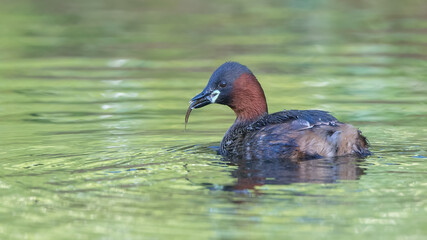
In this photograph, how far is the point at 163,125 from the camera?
424 inches

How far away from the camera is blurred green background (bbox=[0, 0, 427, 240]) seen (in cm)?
639

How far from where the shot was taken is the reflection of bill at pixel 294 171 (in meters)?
7.41

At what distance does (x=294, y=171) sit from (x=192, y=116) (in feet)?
12.7

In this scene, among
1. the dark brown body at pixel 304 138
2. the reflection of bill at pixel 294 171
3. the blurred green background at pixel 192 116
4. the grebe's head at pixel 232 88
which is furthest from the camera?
the grebe's head at pixel 232 88

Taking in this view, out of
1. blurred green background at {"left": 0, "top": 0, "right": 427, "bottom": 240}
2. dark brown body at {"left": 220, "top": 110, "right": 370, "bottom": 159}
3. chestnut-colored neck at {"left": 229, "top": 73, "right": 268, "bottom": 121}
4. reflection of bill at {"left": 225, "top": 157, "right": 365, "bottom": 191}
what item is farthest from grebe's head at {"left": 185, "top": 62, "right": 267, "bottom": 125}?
reflection of bill at {"left": 225, "top": 157, "right": 365, "bottom": 191}

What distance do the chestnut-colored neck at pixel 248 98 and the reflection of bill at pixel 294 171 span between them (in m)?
1.13

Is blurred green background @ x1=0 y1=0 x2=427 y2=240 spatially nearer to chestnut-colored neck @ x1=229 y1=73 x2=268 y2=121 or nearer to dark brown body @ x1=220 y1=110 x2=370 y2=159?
dark brown body @ x1=220 y1=110 x2=370 y2=159

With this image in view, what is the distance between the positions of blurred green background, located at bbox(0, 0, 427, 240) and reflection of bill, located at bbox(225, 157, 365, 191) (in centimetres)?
2

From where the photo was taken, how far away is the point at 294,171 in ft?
25.7

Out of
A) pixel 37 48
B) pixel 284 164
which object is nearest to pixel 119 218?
pixel 284 164

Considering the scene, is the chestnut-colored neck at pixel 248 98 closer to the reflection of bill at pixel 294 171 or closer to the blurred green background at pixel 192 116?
the blurred green background at pixel 192 116

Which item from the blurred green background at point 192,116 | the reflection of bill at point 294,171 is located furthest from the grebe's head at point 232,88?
the reflection of bill at point 294,171

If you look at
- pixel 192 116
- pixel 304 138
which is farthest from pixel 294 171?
pixel 192 116

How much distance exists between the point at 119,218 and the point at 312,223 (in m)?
1.46
